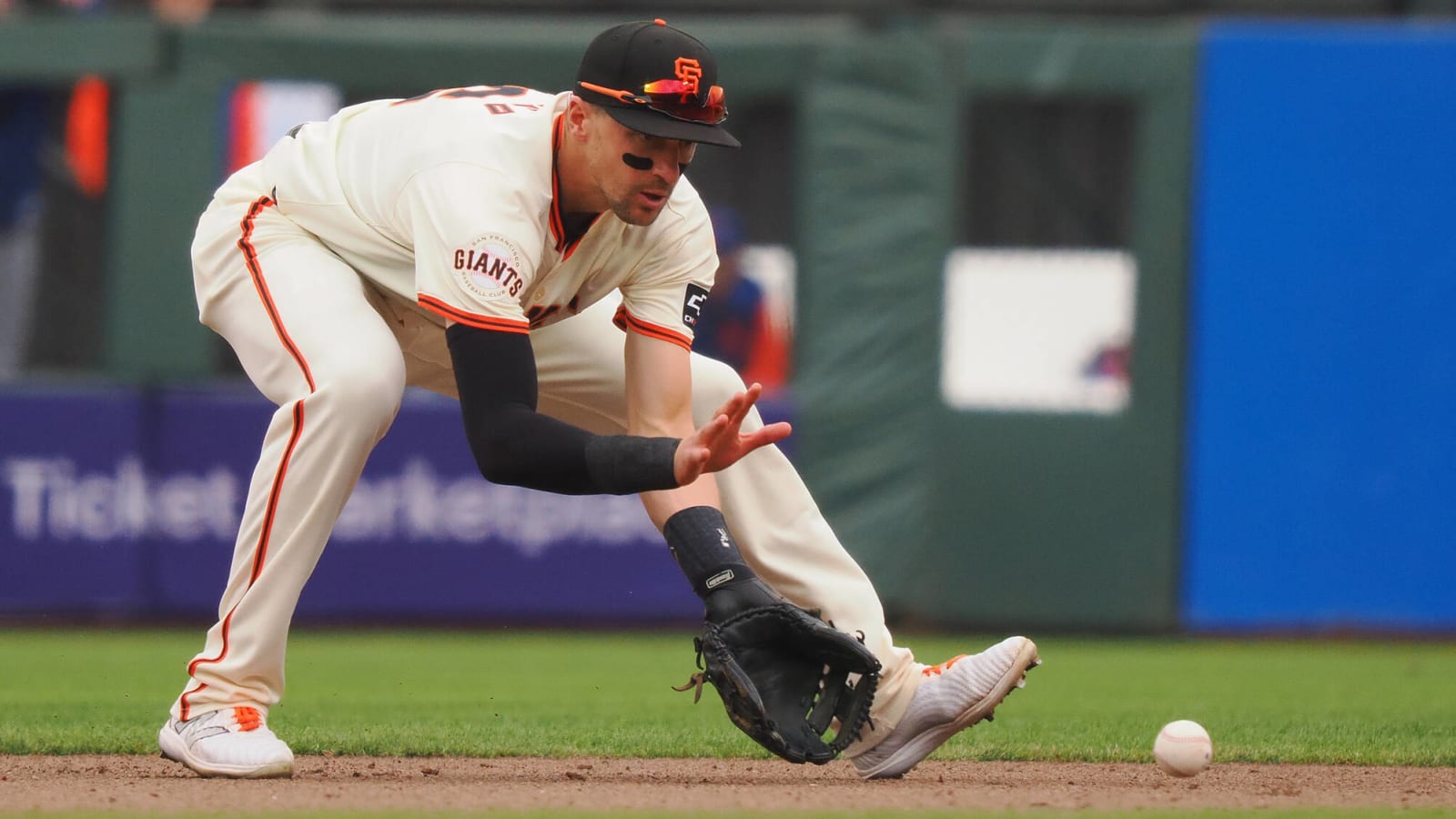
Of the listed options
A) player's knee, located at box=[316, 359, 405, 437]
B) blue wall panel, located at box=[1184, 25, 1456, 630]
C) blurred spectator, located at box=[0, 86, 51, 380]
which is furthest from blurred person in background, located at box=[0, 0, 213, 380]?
player's knee, located at box=[316, 359, 405, 437]

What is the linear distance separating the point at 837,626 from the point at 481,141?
4.29 ft

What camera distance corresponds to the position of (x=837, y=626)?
4453 millimetres

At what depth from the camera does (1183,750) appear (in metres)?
4.30

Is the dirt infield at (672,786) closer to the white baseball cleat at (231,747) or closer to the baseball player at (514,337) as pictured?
the white baseball cleat at (231,747)

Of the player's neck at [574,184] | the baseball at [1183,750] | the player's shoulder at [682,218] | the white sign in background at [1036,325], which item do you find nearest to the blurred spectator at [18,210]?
the white sign in background at [1036,325]

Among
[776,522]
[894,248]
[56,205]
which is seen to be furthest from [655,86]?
[56,205]

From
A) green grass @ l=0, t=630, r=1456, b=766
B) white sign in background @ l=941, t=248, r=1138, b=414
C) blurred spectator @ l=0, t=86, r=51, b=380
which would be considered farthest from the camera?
blurred spectator @ l=0, t=86, r=51, b=380

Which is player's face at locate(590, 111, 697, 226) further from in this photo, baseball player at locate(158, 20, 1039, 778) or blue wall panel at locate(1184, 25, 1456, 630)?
blue wall panel at locate(1184, 25, 1456, 630)

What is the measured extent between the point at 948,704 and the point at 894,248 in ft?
15.8

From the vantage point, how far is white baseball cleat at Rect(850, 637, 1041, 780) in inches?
172

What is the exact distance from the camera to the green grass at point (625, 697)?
4992mm

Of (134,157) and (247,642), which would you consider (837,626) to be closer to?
(247,642)

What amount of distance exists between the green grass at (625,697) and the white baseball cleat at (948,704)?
0.51 meters

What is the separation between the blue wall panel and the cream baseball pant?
4707 millimetres
